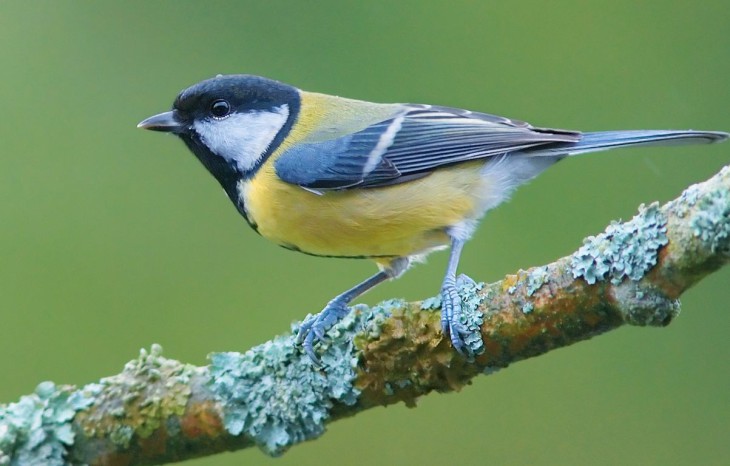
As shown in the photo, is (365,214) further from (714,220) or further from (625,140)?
(714,220)

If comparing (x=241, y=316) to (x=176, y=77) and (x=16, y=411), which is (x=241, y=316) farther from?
(x=16, y=411)

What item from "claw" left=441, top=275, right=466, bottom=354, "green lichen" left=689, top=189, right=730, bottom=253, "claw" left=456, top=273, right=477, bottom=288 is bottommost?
"green lichen" left=689, top=189, right=730, bottom=253

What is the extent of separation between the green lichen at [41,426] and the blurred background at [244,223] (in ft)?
3.21

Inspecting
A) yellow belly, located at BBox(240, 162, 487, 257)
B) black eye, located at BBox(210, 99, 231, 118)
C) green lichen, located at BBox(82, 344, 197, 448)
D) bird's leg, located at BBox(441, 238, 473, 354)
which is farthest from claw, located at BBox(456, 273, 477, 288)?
black eye, located at BBox(210, 99, 231, 118)

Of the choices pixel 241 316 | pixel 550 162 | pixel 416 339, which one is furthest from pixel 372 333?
pixel 241 316

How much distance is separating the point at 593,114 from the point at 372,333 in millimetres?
1595

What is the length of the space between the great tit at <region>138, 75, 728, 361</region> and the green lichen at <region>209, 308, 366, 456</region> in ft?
0.60

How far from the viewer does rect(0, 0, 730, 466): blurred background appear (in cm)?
269

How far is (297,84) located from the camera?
3020 mm

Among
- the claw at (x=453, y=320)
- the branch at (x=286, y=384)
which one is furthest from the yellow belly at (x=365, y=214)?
the claw at (x=453, y=320)

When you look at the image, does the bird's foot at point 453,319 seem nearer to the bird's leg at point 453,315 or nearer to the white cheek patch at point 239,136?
the bird's leg at point 453,315

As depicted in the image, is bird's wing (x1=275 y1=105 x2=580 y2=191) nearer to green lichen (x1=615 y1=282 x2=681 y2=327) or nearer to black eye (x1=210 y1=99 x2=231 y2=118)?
black eye (x1=210 y1=99 x2=231 y2=118)

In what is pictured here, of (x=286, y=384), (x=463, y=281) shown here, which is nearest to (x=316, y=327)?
(x=286, y=384)

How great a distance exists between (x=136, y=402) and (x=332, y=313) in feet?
1.56
